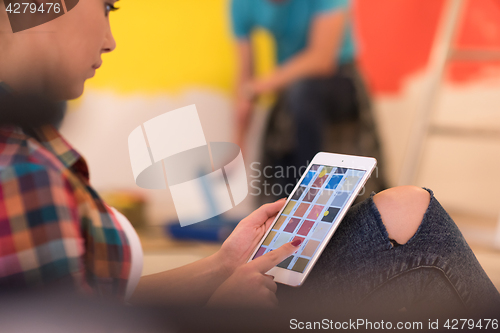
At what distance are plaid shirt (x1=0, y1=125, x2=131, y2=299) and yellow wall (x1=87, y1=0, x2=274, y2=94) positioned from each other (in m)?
0.62

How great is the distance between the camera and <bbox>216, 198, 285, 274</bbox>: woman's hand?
15.8 inches

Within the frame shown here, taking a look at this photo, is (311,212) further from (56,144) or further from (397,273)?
(56,144)

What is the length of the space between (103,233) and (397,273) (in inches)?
9.5

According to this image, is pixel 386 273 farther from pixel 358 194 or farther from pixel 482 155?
pixel 482 155

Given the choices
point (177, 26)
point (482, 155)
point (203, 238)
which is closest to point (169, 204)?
point (203, 238)

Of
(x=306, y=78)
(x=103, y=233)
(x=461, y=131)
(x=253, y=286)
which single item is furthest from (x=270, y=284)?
(x=461, y=131)

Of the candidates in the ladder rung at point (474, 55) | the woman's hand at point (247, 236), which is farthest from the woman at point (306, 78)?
the woman's hand at point (247, 236)

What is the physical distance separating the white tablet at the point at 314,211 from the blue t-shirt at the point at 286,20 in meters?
0.73

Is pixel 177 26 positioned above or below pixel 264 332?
above

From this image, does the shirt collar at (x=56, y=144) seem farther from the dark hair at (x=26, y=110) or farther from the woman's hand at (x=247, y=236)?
the woman's hand at (x=247, y=236)

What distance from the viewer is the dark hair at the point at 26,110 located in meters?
0.29

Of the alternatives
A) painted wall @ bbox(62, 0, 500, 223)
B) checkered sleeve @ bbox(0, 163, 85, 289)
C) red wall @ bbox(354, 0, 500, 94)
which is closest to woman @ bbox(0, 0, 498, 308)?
checkered sleeve @ bbox(0, 163, 85, 289)

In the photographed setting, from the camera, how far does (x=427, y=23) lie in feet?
3.95

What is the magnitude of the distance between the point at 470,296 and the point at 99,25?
0.37 metres
